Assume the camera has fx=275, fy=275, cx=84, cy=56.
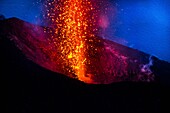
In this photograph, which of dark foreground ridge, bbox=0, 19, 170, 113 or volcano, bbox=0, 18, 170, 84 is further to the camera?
volcano, bbox=0, 18, 170, 84

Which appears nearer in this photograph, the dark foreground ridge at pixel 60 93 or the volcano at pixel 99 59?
the dark foreground ridge at pixel 60 93

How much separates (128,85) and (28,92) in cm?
454

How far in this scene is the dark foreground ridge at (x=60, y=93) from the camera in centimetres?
1096

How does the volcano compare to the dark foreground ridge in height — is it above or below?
above

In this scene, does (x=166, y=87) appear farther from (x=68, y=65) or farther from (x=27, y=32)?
(x=27, y=32)

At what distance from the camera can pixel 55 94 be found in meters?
11.5

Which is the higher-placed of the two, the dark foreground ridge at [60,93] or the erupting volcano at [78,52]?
the erupting volcano at [78,52]

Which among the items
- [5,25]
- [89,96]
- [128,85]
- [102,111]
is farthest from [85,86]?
[5,25]

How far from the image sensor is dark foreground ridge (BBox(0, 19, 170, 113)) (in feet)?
36.0

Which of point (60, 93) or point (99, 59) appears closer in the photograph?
point (60, 93)

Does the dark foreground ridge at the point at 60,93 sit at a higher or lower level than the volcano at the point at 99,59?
lower

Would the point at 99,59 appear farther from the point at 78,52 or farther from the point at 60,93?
the point at 60,93

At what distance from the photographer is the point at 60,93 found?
11.6 m

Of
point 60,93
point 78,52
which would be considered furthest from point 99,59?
point 60,93
